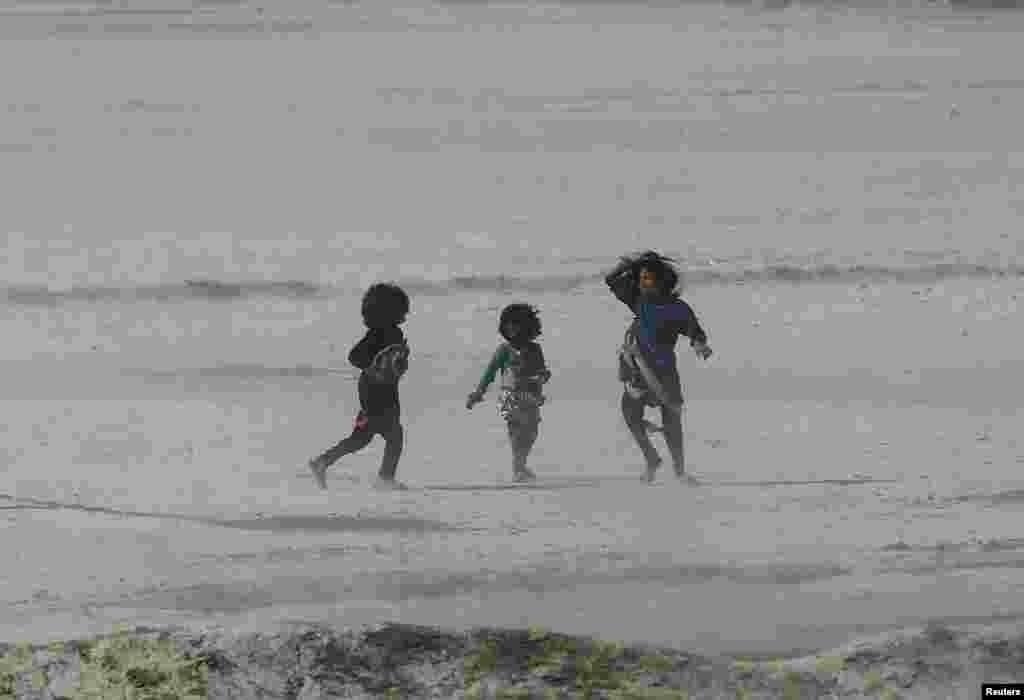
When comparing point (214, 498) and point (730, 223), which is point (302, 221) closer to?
point (730, 223)

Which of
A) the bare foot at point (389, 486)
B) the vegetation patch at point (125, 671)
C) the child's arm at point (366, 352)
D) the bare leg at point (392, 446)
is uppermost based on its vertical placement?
the child's arm at point (366, 352)

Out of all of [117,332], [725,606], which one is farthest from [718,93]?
[725,606]

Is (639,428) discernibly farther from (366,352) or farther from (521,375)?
(366,352)

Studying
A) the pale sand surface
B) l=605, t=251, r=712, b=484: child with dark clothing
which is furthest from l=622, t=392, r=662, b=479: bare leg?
the pale sand surface

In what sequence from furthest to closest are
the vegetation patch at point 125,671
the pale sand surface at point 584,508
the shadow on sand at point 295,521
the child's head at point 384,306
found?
the child's head at point 384,306 → the shadow on sand at point 295,521 → the pale sand surface at point 584,508 → the vegetation patch at point 125,671

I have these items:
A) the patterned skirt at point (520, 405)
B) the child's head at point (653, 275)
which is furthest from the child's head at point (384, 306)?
the child's head at point (653, 275)

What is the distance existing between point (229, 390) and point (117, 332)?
150 cm

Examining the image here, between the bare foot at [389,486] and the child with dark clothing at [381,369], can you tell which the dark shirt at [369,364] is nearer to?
the child with dark clothing at [381,369]

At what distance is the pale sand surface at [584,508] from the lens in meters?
6.31

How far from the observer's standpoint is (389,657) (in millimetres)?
2488

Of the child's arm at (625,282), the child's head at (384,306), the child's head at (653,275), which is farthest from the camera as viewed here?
the child's arm at (625,282)

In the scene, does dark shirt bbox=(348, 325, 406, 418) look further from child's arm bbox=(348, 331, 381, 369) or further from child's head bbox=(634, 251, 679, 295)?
child's head bbox=(634, 251, 679, 295)

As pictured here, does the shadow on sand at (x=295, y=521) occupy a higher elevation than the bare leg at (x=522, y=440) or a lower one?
lower

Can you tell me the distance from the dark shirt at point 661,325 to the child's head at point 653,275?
4 centimetres
